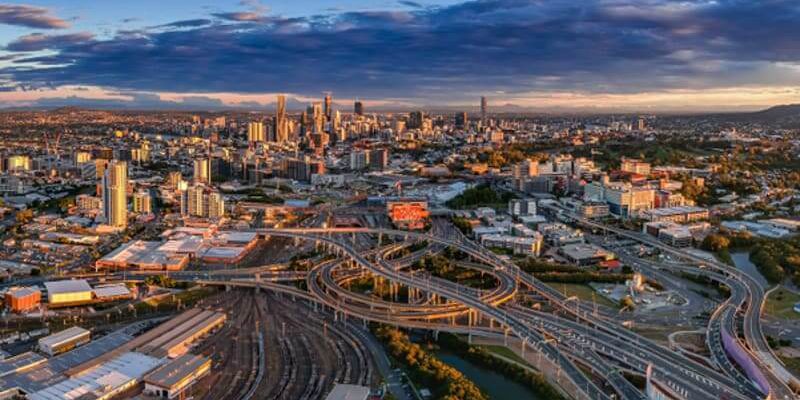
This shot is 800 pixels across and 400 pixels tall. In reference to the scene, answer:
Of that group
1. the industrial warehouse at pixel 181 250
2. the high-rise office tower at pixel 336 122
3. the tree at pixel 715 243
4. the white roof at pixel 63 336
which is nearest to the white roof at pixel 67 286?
the industrial warehouse at pixel 181 250

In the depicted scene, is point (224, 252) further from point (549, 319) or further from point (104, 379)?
point (549, 319)

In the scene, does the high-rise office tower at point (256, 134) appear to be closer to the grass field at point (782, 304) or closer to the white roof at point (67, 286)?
the white roof at point (67, 286)

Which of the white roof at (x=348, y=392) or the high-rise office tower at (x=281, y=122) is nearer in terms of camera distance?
the white roof at (x=348, y=392)

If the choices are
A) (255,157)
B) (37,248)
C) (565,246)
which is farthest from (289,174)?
(565,246)

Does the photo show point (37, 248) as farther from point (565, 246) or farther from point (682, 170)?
point (682, 170)

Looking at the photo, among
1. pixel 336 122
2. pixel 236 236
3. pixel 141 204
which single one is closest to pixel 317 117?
pixel 336 122

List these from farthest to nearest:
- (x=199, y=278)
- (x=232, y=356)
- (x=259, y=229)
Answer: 1. (x=259, y=229)
2. (x=199, y=278)
3. (x=232, y=356)
